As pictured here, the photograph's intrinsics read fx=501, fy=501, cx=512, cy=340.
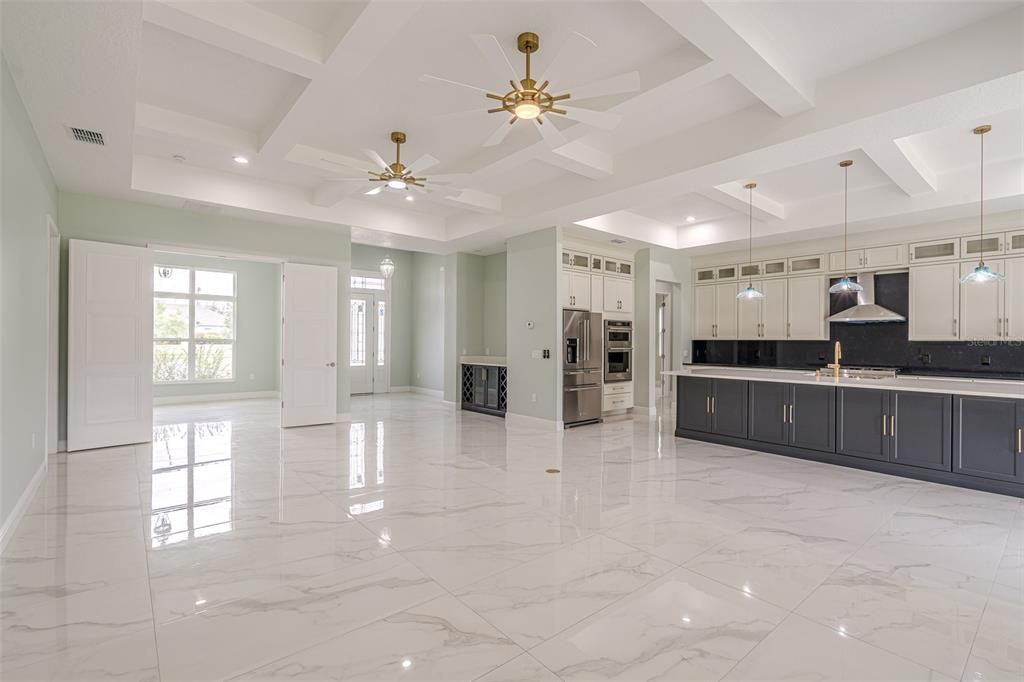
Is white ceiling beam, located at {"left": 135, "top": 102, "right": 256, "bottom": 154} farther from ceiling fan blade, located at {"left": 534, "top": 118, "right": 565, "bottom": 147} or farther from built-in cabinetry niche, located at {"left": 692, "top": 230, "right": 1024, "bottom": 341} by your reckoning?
built-in cabinetry niche, located at {"left": 692, "top": 230, "right": 1024, "bottom": 341}

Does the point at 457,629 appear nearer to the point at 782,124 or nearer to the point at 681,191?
the point at 782,124

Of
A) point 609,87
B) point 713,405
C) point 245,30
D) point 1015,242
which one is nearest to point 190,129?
point 245,30

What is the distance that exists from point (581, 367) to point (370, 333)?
18.5ft

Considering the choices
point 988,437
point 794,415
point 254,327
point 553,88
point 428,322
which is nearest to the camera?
point 553,88

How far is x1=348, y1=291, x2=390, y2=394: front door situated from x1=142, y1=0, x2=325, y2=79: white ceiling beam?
7.96 meters

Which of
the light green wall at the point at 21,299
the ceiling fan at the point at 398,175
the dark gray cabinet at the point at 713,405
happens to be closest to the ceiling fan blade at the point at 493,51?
the ceiling fan at the point at 398,175

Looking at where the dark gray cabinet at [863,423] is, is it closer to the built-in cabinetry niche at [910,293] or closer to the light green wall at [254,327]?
the built-in cabinetry niche at [910,293]

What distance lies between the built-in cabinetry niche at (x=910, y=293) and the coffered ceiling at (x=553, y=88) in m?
0.70

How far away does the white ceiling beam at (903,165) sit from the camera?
4523 millimetres

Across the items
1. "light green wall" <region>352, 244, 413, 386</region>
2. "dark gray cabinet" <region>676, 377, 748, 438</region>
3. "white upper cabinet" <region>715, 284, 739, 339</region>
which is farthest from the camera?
"light green wall" <region>352, 244, 413, 386</region>

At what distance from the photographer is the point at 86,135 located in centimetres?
406

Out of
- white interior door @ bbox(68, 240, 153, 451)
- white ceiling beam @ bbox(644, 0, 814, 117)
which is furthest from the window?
white ceiling beam @ bbox(644, 0, 814, 117)

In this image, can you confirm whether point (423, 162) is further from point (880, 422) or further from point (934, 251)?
point (934, 251)

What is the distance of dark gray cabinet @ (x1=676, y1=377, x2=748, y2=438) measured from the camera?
231 inches
